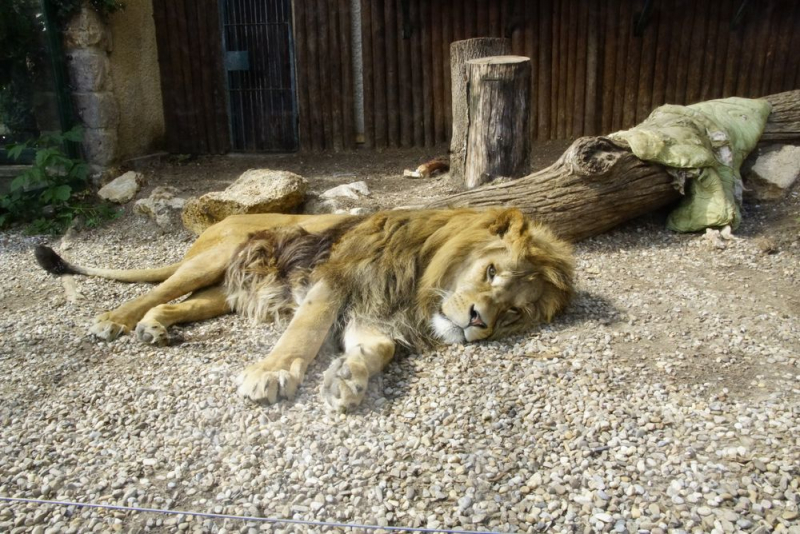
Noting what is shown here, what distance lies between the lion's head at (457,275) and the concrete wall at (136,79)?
522 centimetres

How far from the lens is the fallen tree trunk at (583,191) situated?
198 inches

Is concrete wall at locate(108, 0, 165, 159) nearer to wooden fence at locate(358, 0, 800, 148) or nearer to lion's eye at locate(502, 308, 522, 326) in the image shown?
wooden fence at locate(358, 0, 800, 148)

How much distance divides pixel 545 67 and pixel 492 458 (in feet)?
21.0

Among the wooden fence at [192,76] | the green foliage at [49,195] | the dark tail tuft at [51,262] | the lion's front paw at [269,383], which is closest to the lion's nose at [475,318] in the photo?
the lion's front paw at [269,383]

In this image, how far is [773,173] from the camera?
5.94m

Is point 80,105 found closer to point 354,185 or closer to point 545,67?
point 354,185

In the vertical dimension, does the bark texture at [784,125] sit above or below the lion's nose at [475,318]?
above

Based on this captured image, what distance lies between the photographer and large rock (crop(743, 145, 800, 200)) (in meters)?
5.86

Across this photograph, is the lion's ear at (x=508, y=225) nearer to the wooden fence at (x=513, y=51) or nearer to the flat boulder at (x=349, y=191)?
the flat boulder at (x=349, y=191)

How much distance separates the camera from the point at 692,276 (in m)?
4.62

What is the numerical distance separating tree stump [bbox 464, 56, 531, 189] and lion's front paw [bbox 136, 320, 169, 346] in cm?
278

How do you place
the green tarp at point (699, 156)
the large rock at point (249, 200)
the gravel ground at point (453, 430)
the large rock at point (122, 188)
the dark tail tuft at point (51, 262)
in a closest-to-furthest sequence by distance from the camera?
the gravel ground at point (453, 430)
the dark tail tuft at point (51, 262)
the green tarp at point (699, 156)
the large rock at point (249, 200)
the large rock at point (122, 188)

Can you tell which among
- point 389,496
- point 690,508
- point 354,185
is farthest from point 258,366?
point 354,185

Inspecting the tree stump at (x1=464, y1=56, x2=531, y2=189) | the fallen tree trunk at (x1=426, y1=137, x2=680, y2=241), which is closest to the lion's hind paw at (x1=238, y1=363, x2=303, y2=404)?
the fallen tree trunk at (x1=426, y1=137, x2=680, y2=241)
